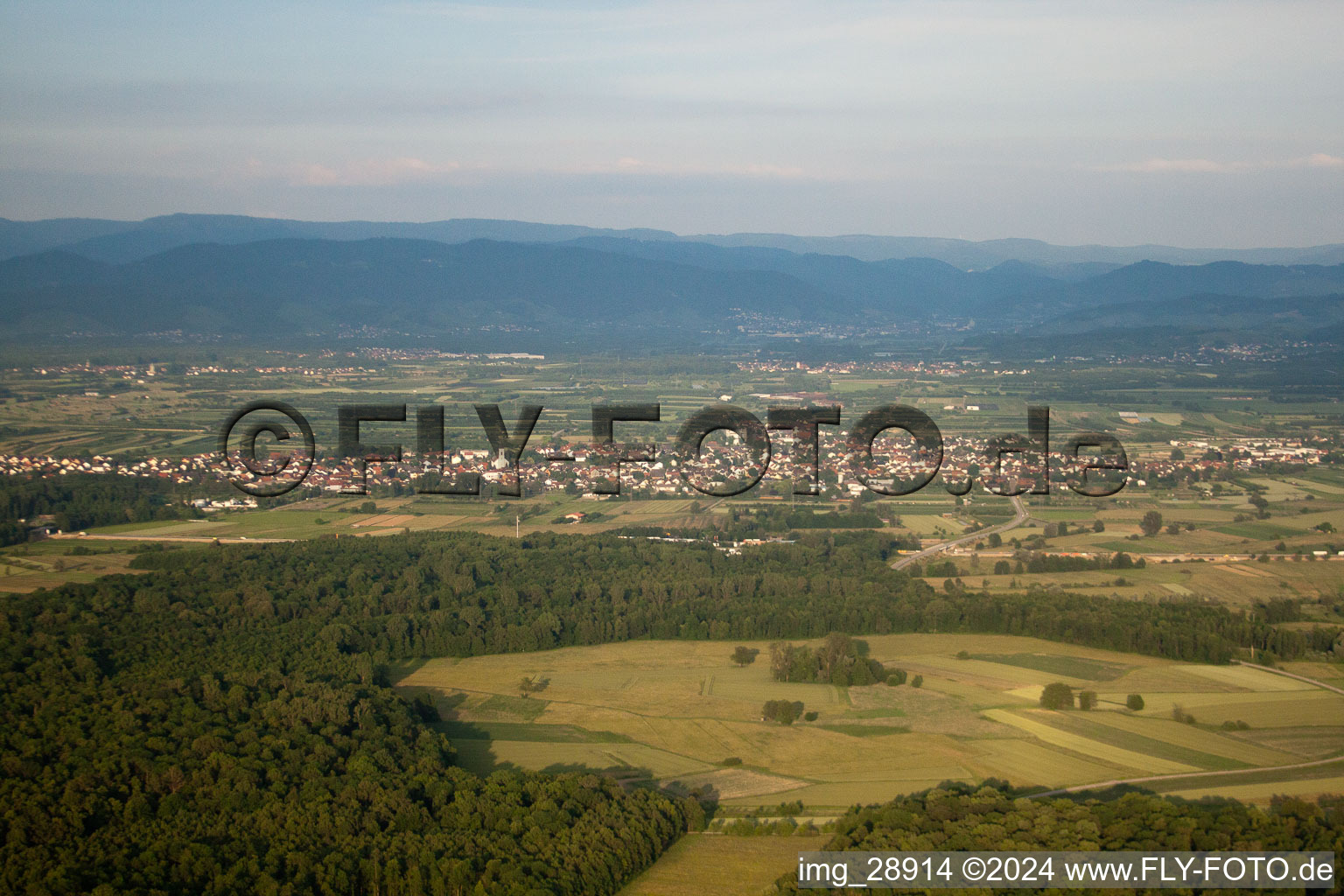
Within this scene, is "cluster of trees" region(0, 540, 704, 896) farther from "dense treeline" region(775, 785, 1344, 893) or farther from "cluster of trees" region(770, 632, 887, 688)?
"cluster of trees" region(770, 632, 887, 688)

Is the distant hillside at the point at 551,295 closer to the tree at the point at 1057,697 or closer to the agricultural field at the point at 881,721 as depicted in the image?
the agricultural field at the point at 881,721

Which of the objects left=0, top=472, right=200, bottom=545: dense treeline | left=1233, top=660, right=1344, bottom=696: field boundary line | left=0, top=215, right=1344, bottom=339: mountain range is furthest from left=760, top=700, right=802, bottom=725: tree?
left=0, top=215, right=1344, bottom=339: mountain range

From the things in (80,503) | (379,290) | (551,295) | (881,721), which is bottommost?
(881,721)

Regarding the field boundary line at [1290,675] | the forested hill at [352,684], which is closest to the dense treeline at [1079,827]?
the forested hill at [352,684]

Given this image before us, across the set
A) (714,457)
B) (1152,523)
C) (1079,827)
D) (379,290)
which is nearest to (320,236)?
(379,290)

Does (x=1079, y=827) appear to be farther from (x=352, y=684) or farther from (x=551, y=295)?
(x=551, y=295)

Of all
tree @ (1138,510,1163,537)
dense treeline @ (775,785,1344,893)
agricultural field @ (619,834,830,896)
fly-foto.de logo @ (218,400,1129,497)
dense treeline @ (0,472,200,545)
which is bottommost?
agricultural field @ (619,834,830,896)
